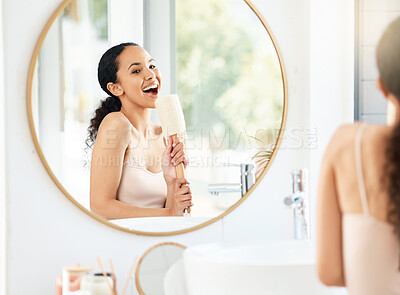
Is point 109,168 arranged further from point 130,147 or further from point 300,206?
point 300,206

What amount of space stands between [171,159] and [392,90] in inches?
36.8

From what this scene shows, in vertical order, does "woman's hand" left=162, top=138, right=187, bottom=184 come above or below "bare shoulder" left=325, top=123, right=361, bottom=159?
below

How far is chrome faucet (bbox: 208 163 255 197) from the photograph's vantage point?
1.91 m

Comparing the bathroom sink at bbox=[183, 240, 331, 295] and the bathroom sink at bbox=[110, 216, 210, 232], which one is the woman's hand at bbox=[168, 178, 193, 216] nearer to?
the bathroom sink at bbox=[110, 216, 210, 232]

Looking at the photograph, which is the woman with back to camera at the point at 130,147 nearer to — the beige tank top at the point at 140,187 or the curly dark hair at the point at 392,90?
the beige tank top at the point at 140,187

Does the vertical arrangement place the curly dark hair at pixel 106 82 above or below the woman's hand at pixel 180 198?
above

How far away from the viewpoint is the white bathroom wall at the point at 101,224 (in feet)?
5.61

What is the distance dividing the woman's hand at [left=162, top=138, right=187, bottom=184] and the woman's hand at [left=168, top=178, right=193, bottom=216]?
30 millimetres

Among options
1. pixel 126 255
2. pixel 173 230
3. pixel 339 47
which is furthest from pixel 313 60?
pixel 126 255

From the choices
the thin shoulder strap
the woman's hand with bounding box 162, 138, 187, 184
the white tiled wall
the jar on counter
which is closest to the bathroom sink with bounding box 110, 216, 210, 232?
the woman's hand with bounding box 162, 138, 187, 184

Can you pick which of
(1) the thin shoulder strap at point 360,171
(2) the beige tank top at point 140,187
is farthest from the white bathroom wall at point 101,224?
(1) the thin shoulder strap at point 360,171

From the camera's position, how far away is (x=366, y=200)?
1056 mm

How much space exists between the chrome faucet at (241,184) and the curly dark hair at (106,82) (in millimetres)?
429

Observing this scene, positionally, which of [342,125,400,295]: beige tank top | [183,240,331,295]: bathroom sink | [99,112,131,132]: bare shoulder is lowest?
[183,240,331,295]: bathroom sink
